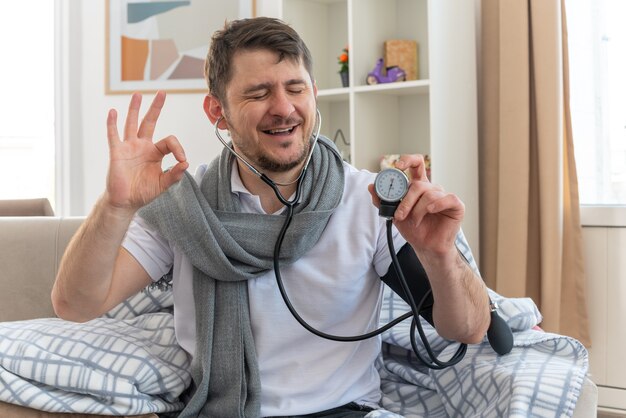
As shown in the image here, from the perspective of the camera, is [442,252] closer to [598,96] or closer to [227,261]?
[227,261]

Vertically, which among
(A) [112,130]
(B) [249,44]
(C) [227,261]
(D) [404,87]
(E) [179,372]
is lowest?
(E) [179,372]

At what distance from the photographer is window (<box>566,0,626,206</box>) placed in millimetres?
2832

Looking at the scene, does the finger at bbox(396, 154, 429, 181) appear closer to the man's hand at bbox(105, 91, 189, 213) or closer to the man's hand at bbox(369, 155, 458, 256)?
the man's hand at bbox(369, 155, 458, 256)

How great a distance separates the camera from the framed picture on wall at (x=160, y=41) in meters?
3.73

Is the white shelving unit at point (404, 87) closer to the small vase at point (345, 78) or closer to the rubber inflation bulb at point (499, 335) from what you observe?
the small vase at point (345, 78)

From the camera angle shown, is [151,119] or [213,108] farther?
[213,108]

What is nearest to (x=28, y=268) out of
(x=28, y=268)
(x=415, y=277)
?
(x=28, y=268)

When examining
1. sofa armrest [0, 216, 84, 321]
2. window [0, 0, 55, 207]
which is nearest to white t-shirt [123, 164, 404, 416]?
sofa armrest [0, 216, 84, 321]

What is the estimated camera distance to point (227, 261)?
1422 millimetres

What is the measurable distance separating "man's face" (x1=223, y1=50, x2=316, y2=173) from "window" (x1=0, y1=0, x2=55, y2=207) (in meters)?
2.78

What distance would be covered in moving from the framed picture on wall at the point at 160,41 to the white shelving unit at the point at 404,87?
0.35 meters

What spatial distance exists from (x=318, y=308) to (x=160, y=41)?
8.64 ft

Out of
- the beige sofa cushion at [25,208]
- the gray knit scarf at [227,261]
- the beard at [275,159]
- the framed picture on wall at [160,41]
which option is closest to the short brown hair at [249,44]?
the beard at [275,159]

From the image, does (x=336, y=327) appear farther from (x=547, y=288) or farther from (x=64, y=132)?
(x=64, y=132)
